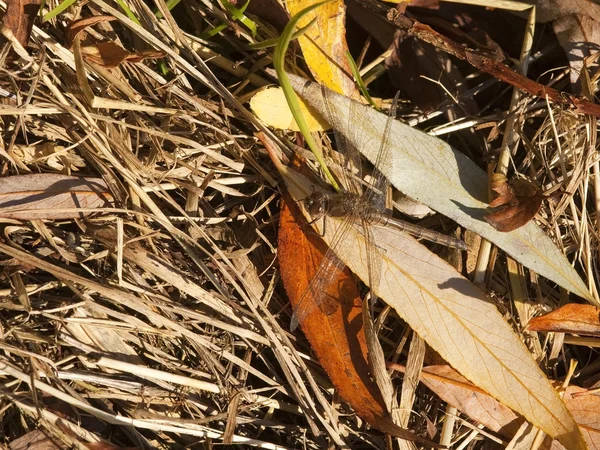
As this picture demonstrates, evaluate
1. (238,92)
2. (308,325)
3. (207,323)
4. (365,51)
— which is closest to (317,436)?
(308,325)

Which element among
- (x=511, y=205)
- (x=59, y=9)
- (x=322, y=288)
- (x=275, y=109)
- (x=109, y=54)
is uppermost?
(x=59, y=9)

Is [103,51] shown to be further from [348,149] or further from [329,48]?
[348,149]

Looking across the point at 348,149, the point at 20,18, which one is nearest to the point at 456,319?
the point at 348,149

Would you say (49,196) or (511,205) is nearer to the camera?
(49,196)

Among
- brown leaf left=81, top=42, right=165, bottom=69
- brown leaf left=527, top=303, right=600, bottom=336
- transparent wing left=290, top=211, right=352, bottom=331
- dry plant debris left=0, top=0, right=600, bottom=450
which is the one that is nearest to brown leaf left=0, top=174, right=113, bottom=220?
dry plant debris left=0, top=0, right=600, bottom=450

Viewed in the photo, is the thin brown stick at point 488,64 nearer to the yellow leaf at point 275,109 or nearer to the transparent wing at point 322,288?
the yellow leaf at point 275,109

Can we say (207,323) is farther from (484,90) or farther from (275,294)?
(484,90)

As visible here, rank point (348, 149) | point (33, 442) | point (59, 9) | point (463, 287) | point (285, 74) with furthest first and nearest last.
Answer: point (348, 149) < point (463, 287) < point (33, 442) < point (59, 9) < point (285, 74)
